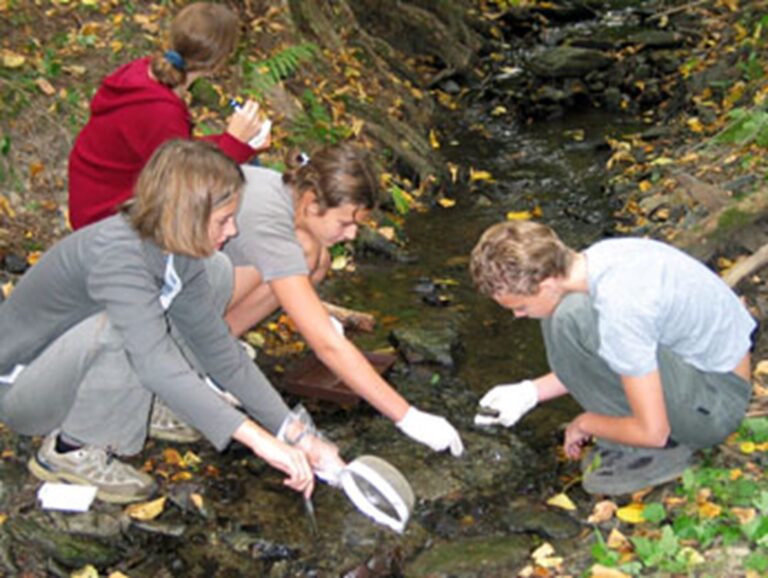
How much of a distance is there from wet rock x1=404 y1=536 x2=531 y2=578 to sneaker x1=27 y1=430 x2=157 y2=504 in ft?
3.37

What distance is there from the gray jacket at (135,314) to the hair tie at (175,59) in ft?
3.47

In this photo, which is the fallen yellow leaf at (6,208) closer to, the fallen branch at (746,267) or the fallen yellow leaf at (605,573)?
the fallen yellow leaf at (605,573)

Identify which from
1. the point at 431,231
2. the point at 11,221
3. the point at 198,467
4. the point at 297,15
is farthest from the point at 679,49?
the point at 198,467

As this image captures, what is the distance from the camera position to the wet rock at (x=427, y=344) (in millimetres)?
4441

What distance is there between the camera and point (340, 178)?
339 centimetres

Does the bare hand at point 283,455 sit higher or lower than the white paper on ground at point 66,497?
higher

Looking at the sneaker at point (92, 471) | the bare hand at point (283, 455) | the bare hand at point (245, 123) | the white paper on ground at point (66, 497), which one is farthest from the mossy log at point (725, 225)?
the white paper on ground at point (66, 497)

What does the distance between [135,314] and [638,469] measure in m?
1.78

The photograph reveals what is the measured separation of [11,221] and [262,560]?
2.62 metres

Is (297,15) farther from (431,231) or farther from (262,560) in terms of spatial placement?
(262,560)

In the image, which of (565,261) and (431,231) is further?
(431,231)

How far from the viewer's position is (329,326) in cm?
340

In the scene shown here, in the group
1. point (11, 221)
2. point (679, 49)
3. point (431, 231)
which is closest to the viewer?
point (11, 221)

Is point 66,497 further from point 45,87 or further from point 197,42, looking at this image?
point 45,87
